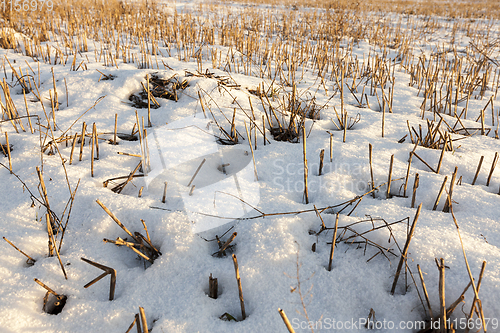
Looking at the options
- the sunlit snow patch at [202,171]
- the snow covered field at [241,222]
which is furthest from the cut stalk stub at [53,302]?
the sunlit snow patch at [202,171]

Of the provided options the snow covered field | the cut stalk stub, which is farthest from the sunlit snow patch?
the cut stalk stub

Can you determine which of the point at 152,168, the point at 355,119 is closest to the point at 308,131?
the point at 355,119

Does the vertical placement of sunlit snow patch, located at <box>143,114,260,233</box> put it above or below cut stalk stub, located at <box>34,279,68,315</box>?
above

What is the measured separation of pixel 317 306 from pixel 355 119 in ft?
5.56

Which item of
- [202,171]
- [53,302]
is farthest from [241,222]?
[53,302]

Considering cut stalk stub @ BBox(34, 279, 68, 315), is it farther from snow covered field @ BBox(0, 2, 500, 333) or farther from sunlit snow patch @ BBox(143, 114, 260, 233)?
sunlit snow patch @ BBox(143, 114, 260, 233)

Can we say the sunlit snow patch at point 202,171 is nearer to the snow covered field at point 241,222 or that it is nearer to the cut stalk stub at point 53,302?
the snow covered field at point 241,222

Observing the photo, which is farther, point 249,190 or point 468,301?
point 249,190

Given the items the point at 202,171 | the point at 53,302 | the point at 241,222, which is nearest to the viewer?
the point at 53,302

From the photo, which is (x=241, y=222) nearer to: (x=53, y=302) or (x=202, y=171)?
(x=202, y=171)

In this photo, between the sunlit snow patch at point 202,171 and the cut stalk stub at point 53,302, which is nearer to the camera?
the cut stalk stub at point 53,302

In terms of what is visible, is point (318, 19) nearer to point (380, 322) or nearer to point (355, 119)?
point (355, 119)

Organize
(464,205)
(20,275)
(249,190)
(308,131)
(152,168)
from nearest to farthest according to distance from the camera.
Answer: (20,275) < (464,205) < (249,190) < (152,168) < (308,131)

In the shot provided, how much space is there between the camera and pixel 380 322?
90 cm
